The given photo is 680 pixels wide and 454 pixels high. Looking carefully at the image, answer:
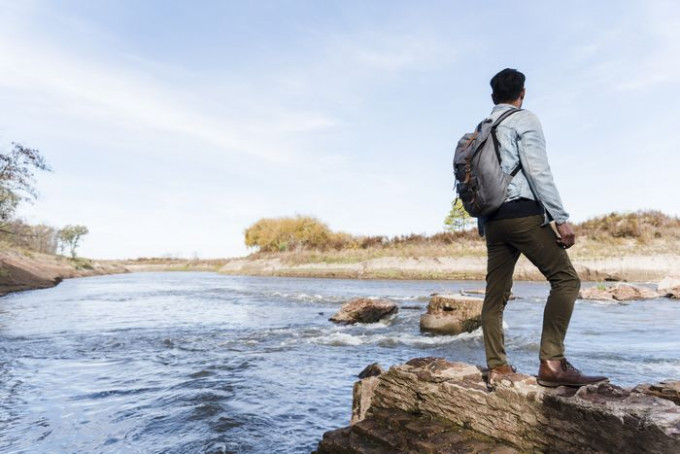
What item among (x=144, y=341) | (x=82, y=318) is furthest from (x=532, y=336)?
(x=82, y=318)

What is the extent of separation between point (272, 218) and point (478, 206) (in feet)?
279

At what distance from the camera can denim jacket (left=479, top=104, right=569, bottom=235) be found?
3.43 m

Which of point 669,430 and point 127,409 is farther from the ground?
point 669,430

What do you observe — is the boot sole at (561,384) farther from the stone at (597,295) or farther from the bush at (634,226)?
the bush at (634,226)

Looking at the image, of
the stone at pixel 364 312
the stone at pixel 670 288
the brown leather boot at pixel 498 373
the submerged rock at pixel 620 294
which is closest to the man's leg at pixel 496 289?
the brown leather boot at pixel 498 373

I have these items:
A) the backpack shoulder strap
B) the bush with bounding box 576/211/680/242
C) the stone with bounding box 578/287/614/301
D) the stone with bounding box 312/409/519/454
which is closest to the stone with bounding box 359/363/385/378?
the stone with bounding box 312/409/519/454

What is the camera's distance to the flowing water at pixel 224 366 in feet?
17.9

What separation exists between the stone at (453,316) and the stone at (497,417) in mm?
7364

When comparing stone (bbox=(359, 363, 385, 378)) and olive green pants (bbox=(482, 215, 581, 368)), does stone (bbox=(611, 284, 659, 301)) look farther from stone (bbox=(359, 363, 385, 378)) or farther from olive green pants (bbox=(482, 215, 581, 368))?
olive green pants (bbox=(482, 215, 581, 368))

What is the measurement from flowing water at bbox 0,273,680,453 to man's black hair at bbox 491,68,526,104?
3960 mm

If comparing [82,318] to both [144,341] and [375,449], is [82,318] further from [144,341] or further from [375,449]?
[375,449]

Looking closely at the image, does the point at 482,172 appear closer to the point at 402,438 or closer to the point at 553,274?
the point at 553,274

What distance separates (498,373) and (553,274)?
945mm

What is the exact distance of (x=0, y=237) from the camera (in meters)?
29.8
